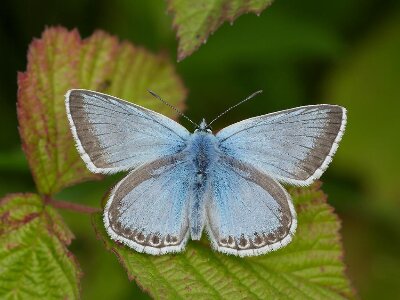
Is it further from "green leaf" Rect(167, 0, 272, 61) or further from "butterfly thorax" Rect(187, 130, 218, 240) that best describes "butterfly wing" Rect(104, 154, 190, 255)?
"green leaf" Rect(167, 0, 272, 61)

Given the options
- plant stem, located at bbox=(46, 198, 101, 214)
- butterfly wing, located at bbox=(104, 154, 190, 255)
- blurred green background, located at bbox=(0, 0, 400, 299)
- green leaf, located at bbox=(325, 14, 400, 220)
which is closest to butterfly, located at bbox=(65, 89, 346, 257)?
butterfly wing, located at bbox=(104, 154, 190, 255)

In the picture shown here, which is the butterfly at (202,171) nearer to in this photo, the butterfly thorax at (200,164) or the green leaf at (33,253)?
the butterfly thorax at (200,164)

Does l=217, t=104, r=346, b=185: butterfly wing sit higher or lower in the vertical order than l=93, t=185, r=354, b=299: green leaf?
higher

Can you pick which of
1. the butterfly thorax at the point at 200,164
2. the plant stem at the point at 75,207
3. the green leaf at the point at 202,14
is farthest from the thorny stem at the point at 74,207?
the green leaf at the point at 202,14

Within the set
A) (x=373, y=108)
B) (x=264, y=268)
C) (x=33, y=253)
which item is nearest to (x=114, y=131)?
(x=33, y=253)

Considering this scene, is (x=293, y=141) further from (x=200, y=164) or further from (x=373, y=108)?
(x=373, y=108)

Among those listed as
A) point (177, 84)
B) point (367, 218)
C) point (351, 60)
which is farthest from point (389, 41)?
point (177, 84)

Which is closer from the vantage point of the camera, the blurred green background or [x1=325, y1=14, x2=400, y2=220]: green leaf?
the blurred green background

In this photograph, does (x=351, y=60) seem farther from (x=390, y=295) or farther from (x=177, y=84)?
(x=177, y=84)
